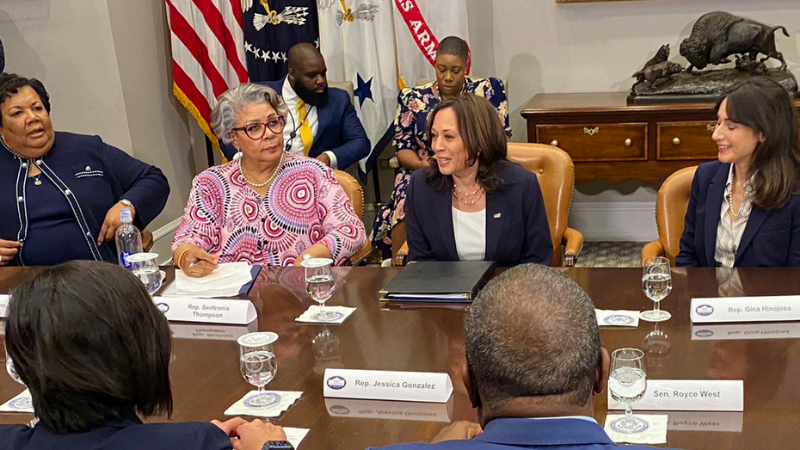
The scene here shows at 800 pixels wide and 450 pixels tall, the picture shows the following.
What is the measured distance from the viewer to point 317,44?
5414 millimetres

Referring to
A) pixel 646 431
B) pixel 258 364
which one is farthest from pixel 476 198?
pixel 646 431

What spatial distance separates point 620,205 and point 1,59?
3.47 metres

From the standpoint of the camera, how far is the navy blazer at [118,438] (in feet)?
4.57

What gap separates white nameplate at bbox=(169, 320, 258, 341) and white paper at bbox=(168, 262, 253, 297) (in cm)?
24

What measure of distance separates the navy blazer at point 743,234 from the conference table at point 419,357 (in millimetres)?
256

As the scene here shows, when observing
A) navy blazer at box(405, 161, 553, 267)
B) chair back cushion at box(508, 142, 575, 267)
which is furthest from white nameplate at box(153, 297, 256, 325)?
chair back cushion at box(508, 142, 575, 267)

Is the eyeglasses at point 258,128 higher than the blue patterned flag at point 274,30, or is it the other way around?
the blue patterned flag at point 274,30

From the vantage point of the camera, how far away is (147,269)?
2.58 m

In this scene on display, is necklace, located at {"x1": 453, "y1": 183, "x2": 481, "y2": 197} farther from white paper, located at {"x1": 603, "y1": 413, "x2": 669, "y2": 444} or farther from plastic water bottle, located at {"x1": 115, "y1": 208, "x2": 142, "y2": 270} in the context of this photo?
white paper, located at {"x1": 603, "y1": 413, "x2": 669, "y2": 444}

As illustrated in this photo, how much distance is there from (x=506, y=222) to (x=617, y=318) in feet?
2.74

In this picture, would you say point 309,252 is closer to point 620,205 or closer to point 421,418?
point 421,418

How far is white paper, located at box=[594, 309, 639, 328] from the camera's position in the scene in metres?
2.17

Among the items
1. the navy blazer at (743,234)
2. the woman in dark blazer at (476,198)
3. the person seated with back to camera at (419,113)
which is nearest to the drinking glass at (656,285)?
the navy blazer at (743,234)

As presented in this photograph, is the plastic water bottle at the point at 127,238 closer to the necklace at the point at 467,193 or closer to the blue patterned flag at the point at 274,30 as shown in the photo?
the necklace at the point at 467,193
